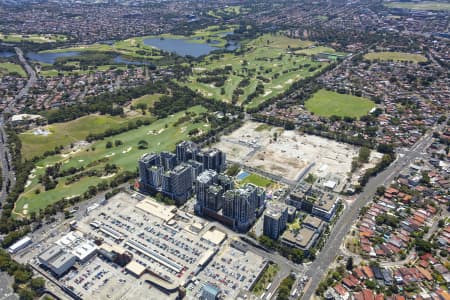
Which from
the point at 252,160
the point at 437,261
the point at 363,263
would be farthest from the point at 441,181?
the point at 252,160

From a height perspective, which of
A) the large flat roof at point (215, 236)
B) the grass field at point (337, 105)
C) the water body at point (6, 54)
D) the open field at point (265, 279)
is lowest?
the open field at point (265, 279)

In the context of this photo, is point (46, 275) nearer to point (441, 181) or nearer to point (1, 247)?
point (1, 247)

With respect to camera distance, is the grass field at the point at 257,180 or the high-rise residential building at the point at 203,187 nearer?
the high-rise residential building at the point at 203,187

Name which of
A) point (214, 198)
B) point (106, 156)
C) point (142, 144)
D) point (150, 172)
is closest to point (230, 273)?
point (214, 198)

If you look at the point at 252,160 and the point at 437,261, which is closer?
the point at 437,261

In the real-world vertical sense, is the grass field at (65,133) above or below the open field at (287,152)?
below

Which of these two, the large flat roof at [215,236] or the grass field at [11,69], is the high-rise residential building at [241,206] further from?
the grass field at [11,69]

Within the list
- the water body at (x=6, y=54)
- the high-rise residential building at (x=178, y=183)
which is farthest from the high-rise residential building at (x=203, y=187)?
the water body at (x=6, y=54)

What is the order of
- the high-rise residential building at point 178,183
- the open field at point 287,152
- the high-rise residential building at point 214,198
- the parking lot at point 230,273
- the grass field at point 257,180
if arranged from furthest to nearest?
the open field at point 287,152, the grass field at point 257,180, the high-rise residential building at point 178,183, the high-rise residential building at point 214,198, the parking lot at point 230,273
